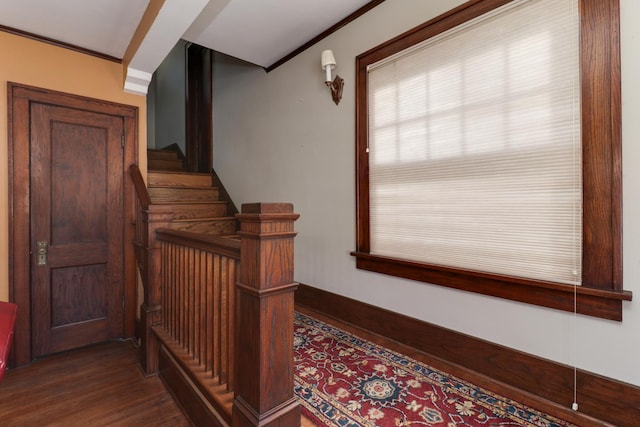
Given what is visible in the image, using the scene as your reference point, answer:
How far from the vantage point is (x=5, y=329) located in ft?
3.89

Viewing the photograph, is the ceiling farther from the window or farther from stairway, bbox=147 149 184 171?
stairway, bbox=147 149 184 171

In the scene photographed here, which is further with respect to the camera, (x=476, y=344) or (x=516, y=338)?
(x=476, y=344)

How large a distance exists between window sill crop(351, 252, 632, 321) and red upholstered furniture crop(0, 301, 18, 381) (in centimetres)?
194

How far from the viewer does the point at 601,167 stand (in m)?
1.40

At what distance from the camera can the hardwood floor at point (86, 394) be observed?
1.62 metres

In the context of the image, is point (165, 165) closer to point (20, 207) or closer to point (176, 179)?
point (176, 179)

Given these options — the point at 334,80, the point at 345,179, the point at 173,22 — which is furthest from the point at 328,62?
the point at 173,22

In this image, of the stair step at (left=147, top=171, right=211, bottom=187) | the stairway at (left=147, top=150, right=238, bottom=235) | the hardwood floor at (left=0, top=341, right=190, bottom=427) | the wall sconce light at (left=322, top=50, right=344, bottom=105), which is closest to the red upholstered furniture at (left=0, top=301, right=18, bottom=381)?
the hardwood floor at (left=0, top=341, right=190, bottom=427)

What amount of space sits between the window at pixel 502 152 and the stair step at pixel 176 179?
2.30m

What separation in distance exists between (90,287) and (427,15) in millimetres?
3170

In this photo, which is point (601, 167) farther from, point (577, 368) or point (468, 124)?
point (577, 368)

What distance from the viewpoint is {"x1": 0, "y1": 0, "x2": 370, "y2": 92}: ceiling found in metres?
2.00

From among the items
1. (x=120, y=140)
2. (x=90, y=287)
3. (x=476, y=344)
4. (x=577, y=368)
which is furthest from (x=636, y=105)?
(x=90, y=287)

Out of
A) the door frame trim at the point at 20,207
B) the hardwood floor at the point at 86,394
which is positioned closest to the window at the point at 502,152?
the hardwood floor at the point at 86,394
